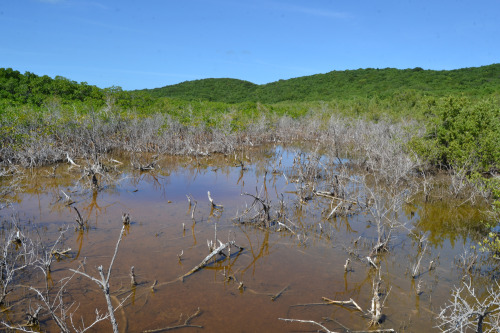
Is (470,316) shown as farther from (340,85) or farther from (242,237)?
(340,85)

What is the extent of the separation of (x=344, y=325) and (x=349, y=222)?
3952 mm

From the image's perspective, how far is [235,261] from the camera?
19.4 feet

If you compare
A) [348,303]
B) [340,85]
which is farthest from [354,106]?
[348,303]

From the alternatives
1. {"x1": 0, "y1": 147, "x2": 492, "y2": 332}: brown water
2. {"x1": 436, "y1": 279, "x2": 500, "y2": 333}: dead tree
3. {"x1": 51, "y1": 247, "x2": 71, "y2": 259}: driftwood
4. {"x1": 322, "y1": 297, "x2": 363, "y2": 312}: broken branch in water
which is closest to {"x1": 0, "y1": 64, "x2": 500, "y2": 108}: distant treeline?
{"x1": 0, "y1": 147, "x2": 492, "y2": 332}: brown water

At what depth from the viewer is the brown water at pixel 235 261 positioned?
440 cm

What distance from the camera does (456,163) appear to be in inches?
405

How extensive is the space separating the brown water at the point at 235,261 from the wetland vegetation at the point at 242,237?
3cm

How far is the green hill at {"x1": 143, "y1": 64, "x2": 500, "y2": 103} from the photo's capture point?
43.1 meters

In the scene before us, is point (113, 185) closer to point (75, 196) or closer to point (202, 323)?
point (75, 196)

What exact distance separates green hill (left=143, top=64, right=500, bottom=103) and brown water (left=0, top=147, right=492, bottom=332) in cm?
3388

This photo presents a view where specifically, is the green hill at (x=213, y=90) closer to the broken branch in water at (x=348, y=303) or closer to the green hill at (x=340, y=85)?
the green hill at (x=340, y=85)

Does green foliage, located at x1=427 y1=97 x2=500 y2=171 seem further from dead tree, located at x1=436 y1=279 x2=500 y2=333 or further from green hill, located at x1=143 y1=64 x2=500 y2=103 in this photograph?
green hill, located at x1=143 y1=64 x2=500 y2=103

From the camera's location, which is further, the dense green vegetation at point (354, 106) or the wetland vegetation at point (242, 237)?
the dense green vegetation at point (354, 106)

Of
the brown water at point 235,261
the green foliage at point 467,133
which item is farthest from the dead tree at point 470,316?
the green foliage at point 467,133
